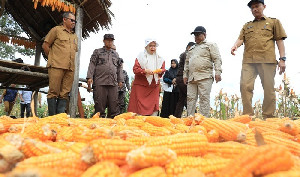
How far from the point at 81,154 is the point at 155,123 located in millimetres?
1786

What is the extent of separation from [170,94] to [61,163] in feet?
21.1

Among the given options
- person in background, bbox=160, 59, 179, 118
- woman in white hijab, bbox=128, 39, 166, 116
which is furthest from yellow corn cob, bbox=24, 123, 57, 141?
person in background, bbox=160, 59, 179, 118

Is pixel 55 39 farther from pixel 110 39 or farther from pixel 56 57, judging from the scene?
pixel 110 39

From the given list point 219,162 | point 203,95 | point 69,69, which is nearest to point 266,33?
point 203,95

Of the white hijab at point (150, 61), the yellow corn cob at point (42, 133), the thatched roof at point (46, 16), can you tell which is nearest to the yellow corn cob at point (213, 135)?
the yellow corn cob at point (42, 133)

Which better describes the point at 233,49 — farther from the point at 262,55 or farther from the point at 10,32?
the point at 10,32

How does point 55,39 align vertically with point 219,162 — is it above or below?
above

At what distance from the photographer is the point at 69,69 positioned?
4953 millimetres

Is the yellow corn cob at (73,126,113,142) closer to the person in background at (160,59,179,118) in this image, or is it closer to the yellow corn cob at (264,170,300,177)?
the yellow corn cob at (264,170,300,177)

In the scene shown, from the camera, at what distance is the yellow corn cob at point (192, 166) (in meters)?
1.11

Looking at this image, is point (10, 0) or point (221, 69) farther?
point (10, 0)

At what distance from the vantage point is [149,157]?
1098mm

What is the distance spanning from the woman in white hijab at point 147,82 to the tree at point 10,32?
1023 centimetres

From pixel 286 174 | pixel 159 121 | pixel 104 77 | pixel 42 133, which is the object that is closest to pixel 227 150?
pixel 286 174
